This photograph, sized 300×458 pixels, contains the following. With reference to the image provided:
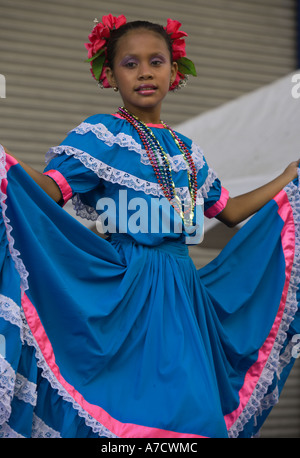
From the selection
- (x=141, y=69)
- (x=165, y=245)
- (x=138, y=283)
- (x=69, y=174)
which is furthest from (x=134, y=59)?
(x=138, y=283)

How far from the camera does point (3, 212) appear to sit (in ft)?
6.03

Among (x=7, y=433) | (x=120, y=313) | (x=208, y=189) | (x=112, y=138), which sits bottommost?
(x=7, y=433)

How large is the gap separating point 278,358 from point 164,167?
81cm

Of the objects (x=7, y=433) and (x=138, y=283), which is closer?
(x=7, y=433)

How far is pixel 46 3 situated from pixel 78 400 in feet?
11.4

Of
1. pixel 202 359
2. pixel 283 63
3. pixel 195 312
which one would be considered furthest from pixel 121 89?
pixel 283 63

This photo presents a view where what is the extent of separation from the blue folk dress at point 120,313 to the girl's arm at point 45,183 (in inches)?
1.0

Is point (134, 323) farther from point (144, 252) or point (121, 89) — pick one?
point (121, 89)

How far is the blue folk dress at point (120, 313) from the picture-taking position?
183cm

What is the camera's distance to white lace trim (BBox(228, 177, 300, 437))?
2229 millimetres

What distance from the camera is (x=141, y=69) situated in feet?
7.23

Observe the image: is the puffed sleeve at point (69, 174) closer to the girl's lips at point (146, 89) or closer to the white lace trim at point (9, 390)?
the girl's lips at point (146, 89)

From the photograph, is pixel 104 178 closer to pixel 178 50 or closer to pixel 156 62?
pixel 156 62

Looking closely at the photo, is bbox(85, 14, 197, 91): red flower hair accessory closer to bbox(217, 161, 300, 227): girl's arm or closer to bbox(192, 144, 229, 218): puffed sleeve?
bbox(192, 144, 229, 218): puffed sleeve
